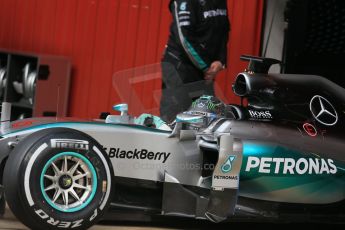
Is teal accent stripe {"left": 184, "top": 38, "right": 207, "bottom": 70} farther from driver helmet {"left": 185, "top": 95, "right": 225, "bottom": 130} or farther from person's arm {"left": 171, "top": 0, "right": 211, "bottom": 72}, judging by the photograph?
driver helmet {"left": 185, "top": 95, "right": 225, "bottom": 130}

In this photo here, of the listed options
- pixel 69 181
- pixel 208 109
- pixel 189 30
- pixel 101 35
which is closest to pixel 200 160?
pixel 208 109

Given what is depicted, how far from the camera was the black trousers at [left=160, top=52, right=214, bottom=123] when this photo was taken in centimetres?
544

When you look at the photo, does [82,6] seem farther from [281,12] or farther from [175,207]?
[175,207]

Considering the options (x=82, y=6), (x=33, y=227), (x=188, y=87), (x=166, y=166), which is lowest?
(x=33, y=227)

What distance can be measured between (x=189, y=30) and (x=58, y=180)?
246 cm

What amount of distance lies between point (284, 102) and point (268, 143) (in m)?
0.35

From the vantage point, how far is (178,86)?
5.87m

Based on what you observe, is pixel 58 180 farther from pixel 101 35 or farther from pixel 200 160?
pixel 101 35

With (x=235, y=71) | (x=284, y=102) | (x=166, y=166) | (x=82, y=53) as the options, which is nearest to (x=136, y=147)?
(x=166, y=166)

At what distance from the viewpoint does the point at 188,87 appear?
222 inches

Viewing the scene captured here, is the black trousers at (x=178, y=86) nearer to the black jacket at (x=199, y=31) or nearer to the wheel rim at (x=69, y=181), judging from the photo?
the black jacket at (x=199, y=31)

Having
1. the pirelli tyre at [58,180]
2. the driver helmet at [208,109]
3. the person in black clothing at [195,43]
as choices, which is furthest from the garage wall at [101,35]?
the pirelli tyre at [58,180]

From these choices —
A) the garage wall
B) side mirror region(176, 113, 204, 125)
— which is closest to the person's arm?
the garage wall

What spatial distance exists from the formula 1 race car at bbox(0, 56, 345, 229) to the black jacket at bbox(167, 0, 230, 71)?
125 cm
